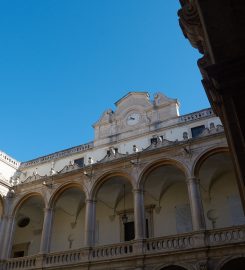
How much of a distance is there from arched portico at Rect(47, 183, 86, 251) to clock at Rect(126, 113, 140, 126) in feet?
21.2

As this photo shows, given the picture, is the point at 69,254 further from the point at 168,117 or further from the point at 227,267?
the point at 168,117

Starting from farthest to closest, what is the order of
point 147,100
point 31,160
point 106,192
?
point 31,160, point 147,100, point 106,192

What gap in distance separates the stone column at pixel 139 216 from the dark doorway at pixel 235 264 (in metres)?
3.76

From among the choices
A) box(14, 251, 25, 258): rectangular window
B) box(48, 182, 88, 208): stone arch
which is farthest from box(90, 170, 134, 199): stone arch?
box(14, 251, 25, 258): rectangular window

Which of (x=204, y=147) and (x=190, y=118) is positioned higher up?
(x=190, y=118)

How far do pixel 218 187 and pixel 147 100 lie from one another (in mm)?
8900

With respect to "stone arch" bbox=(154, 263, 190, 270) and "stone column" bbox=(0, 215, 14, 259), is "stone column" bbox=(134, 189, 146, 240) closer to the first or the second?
"stone arch" bbox=(154, 263, 190, 270)

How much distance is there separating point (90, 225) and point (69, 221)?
574 cm

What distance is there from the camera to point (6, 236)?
1911cm

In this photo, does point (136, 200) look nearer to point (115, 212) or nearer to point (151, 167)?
point (151, 167)

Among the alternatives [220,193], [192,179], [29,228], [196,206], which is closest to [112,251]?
[196,206]

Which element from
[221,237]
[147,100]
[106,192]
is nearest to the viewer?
[221,237]

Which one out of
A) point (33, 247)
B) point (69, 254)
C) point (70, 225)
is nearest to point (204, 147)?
point (69, 254)

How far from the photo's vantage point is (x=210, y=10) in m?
4.71
